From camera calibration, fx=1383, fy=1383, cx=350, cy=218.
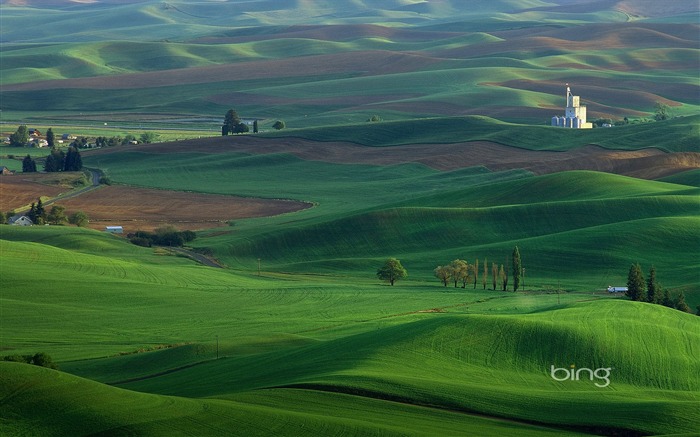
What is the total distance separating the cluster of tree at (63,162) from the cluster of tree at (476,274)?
58.1 m

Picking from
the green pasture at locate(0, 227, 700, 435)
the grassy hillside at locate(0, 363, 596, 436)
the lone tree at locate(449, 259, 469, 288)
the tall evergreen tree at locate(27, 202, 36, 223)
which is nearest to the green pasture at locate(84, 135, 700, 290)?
the lone tree at locate(449, 259, 469, 288)

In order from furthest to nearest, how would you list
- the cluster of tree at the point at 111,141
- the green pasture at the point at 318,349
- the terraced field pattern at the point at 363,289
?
the cluster of tree at the point at 111,141
the terraced field pattern at the point at 363,289
the green pasture at the point at 318,349

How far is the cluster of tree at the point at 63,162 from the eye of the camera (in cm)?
13550

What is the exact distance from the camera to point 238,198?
12338cm

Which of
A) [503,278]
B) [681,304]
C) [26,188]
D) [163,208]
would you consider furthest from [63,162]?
[681,304]

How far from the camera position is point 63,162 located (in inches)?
5354

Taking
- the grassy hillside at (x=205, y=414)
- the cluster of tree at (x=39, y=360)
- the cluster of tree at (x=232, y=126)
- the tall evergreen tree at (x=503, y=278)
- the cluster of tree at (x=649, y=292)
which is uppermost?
the cluster of tree at (x=232, y=126)

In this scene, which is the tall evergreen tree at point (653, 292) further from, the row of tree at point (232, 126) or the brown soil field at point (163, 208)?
the row of tree at point (232, 126)

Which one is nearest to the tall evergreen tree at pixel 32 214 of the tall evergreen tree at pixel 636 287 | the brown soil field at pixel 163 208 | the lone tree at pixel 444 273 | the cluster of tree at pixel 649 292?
the brown soil field at pixel 163 208

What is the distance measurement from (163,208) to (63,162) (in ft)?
77.3

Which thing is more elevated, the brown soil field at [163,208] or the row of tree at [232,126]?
the row of tree at [232,126]

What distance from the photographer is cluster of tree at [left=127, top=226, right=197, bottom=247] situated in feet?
331

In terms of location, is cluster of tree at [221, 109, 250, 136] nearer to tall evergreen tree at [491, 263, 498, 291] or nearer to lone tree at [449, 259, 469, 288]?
lone tree at [449, 259, 469, 288]

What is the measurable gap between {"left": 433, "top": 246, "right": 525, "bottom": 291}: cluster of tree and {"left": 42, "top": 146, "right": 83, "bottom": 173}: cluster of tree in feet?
191
